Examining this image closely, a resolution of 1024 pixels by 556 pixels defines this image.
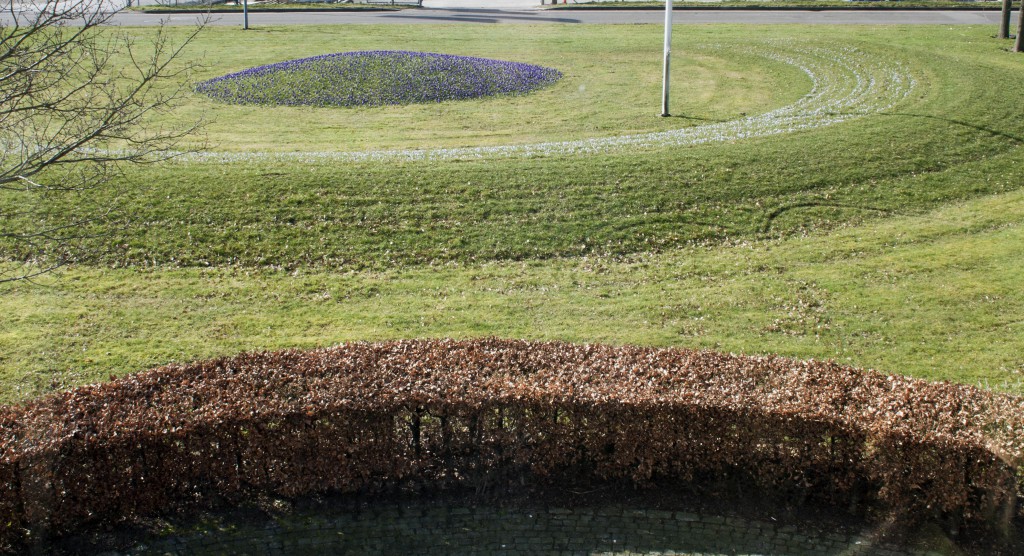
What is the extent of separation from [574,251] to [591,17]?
90.4 ft

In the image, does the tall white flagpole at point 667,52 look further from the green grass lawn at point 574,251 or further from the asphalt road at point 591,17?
the asphalt road at point 591,17

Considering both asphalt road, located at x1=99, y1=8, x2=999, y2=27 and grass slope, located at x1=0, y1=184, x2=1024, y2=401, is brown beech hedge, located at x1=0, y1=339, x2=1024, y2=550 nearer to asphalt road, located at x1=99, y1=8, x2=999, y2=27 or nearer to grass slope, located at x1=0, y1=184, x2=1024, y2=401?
grass slope, located at x1=0, y1=184, x2=1024, y2=401

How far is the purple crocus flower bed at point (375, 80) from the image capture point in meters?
26.8

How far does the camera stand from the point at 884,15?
126 feet

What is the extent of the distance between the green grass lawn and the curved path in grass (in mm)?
729

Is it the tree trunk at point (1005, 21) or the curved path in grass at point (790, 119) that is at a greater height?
the tree trunk at point (1005, 21)

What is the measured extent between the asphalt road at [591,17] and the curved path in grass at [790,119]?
7.78 m

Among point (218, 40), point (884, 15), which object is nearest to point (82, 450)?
point (218, 40)

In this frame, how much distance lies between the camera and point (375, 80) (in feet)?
92.0

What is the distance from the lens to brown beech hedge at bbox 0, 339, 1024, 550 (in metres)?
8.30

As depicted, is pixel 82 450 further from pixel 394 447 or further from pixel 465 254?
pixel 465 254

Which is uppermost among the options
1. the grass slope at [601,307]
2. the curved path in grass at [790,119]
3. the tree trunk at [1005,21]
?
the tree trunk at [1005,21]

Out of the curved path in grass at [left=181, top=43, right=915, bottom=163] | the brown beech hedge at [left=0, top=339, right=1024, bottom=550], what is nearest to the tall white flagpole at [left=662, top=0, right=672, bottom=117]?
the curved path in grass at [left=181, top=43, right=915, bottom=163]

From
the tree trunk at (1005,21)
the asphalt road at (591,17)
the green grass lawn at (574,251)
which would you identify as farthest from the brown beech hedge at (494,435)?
the asphalt road at (591,17)
